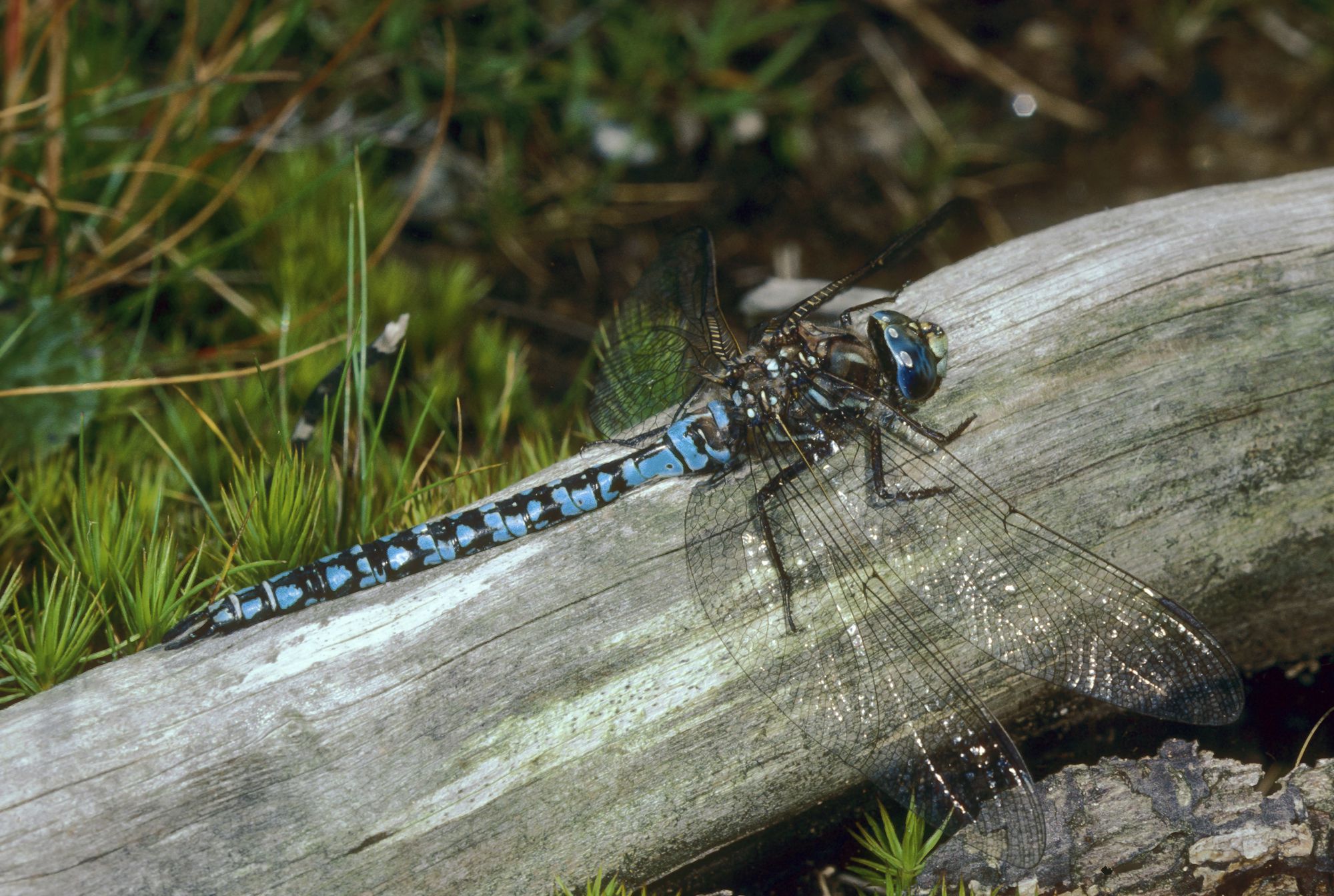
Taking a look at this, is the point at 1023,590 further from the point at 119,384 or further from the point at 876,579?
the point at 119,384

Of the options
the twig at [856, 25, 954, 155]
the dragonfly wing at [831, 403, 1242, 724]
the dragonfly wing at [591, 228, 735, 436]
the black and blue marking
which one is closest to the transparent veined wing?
the dragonfly wing at [831, 403, 1242, 724]

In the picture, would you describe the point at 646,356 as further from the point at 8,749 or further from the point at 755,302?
the point at 8,749

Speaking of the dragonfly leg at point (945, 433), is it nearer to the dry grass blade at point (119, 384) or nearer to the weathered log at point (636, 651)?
the weathered log at point (636, 651)

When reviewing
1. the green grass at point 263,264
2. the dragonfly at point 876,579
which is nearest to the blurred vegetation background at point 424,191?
the green grass at point 263,264

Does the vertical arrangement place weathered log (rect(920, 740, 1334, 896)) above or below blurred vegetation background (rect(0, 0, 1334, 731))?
below

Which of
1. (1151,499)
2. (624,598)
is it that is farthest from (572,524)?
(1151,499)

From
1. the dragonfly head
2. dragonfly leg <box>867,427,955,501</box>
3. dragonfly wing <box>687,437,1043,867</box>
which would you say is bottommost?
dragonfly wing <box>687,437,1043,867</box>

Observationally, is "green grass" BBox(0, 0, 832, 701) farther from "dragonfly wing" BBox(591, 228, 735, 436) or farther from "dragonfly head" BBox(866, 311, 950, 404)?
"dragonfly head" BBox(866, 311, 950, 404)

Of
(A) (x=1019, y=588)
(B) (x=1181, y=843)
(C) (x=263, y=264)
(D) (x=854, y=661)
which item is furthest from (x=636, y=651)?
(C) (x=263, y=264)
